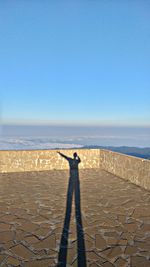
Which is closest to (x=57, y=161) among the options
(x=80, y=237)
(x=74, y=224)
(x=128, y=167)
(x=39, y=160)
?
(x=39, y=160)

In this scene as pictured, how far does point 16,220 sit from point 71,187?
13.3 ft

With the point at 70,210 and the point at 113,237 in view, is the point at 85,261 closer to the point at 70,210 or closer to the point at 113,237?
the point at 113,237

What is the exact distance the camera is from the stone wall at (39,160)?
46.7 feet

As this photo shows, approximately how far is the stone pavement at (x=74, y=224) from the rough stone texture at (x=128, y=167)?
14.5 inches

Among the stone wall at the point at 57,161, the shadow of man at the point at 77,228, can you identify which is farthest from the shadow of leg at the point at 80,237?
the stone wall at the point at 57,161

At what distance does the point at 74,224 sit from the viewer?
6.43 m

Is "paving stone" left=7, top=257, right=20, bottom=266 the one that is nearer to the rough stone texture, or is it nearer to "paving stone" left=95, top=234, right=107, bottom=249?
"paving stone" left=95, top=234, right=107, bottom=249

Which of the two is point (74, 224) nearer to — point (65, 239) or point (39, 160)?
point (65, 239)

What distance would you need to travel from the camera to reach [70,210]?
7.58 metres

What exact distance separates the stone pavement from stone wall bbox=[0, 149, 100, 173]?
9.15 feet

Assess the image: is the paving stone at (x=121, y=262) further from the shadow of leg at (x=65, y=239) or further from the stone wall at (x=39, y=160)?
the stone wall at (x=39, y=160)

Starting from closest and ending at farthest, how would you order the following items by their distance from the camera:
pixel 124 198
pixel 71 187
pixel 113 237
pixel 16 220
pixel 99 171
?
pixel 113 237 < pixel 16 220 < pixel 124 198 < pixel 71 187 < pixel 99 171

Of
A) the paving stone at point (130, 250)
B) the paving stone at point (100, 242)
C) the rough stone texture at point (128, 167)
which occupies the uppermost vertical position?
the rough stone texture at point (128, 167)

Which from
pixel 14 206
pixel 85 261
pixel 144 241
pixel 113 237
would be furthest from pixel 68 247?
pixel 14 206
